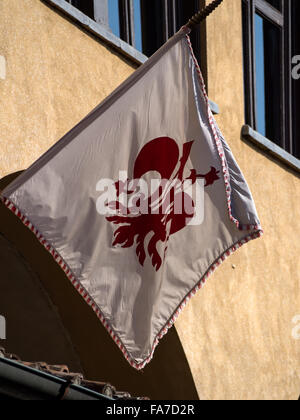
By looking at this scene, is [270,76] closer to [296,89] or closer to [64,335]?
[296,89]

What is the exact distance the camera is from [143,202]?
6.11m

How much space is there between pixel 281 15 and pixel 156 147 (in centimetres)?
493

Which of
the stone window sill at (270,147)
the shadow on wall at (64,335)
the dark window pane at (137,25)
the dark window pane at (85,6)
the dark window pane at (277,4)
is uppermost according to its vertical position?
the dark window pane at (277,4)

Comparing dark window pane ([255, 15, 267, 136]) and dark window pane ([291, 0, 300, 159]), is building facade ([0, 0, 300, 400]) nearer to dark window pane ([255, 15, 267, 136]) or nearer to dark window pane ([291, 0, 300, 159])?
dark window pane ([255, 15, 267, 136])

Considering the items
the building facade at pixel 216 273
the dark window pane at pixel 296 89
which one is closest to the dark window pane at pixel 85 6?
the building facade at pixel 216 273

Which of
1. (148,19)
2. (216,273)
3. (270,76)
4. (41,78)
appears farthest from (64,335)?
(270,76)

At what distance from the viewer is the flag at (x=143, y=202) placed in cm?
595

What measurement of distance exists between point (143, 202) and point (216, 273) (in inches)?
92.9

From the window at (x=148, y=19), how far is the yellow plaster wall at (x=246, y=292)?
296mm

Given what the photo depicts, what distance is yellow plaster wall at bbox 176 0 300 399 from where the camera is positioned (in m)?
8.10

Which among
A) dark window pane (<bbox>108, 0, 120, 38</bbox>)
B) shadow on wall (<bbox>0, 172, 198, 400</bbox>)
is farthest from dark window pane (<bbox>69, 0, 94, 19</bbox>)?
shadow on wall (<bbox>0, 172, 198, 400</bbox>)

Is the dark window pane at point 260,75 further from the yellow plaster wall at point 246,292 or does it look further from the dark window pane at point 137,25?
the dark window pane at point 137,25

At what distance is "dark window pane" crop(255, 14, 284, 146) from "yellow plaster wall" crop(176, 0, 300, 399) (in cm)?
79
